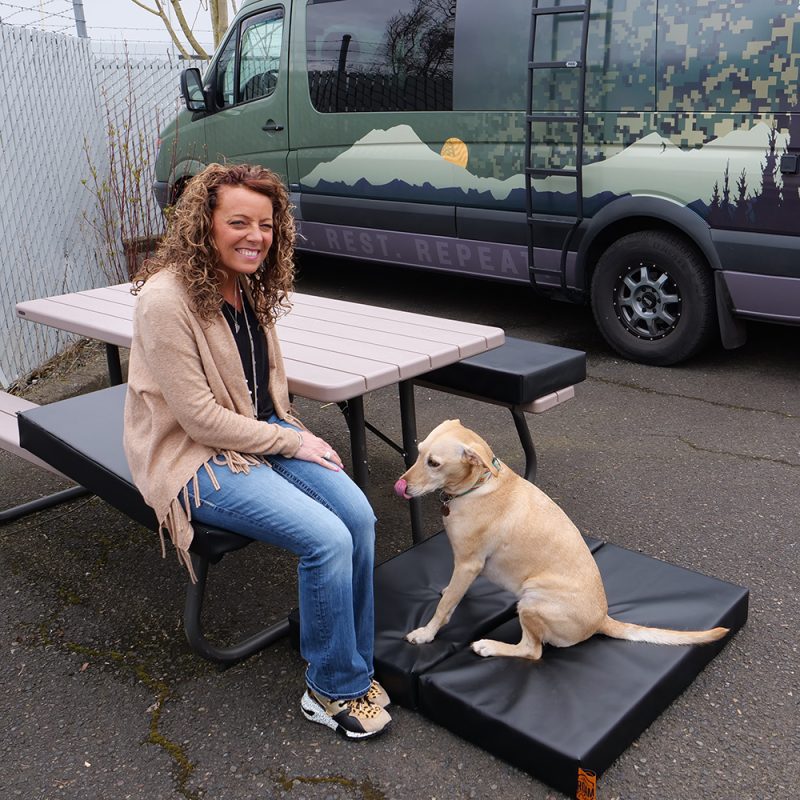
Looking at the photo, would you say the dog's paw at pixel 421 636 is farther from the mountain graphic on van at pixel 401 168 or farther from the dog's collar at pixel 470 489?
the mountain graphic on van at pixel 401 168

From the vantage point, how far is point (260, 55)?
303 inches

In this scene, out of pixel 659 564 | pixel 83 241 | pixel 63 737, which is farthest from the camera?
pixel 83 241

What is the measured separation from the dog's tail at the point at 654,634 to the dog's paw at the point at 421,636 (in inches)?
20.1

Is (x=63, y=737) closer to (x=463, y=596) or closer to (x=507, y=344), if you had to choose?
(x=463, y=596)

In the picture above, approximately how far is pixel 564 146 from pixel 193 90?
398cm

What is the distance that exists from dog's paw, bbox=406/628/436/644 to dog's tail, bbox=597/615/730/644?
1.68 ft

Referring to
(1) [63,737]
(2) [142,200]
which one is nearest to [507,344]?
→ (1) [63,737]

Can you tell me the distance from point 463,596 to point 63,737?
1266 millimetres

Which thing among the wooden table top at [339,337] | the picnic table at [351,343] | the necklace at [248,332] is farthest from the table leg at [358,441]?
the necklace at [248,332]

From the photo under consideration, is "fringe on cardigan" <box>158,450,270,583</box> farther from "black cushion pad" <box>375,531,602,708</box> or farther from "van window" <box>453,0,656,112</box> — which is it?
"van window" <box>453,0,656,112</box>

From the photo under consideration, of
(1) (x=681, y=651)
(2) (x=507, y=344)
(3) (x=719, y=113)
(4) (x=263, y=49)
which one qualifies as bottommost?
(1) (x=681, y=651)

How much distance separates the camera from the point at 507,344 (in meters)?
4.07

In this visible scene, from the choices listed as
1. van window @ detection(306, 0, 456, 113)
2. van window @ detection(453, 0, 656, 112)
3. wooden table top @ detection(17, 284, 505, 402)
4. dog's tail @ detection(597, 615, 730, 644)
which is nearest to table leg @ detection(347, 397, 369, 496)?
wooden table top @ detection(17, 284, 505, 402)

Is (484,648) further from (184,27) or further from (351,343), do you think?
(184,27)
